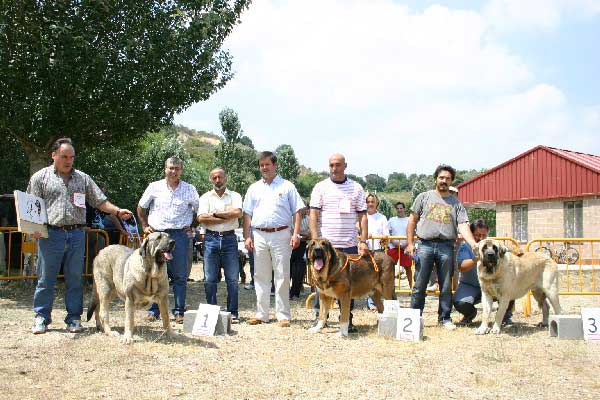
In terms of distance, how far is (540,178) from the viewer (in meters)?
21.7

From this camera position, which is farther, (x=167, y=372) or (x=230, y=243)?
(x=230, y=243)

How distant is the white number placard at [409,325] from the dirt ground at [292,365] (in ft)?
0.45

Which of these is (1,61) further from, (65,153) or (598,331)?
(598,331)

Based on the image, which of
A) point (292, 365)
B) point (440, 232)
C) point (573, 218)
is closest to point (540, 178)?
point (573, 218)

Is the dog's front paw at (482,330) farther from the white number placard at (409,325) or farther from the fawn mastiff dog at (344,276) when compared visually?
the fawn mastiff dog at (344,276)

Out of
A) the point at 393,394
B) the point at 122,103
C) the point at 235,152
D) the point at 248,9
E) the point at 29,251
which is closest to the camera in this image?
the point at 393,394

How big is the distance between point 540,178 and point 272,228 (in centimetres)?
1858

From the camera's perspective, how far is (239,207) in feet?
21.1

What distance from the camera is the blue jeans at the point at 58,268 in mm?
5609

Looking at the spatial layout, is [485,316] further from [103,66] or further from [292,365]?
[103,66]

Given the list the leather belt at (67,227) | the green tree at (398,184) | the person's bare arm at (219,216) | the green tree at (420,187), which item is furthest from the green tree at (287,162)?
the green tree at (398,184)

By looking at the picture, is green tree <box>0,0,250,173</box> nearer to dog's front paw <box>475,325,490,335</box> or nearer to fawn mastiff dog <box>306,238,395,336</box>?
fawn mastiff dog <box>306,238,395,336</box>

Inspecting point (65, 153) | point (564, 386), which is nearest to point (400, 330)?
point (564, 386)

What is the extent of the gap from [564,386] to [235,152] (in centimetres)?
2648
